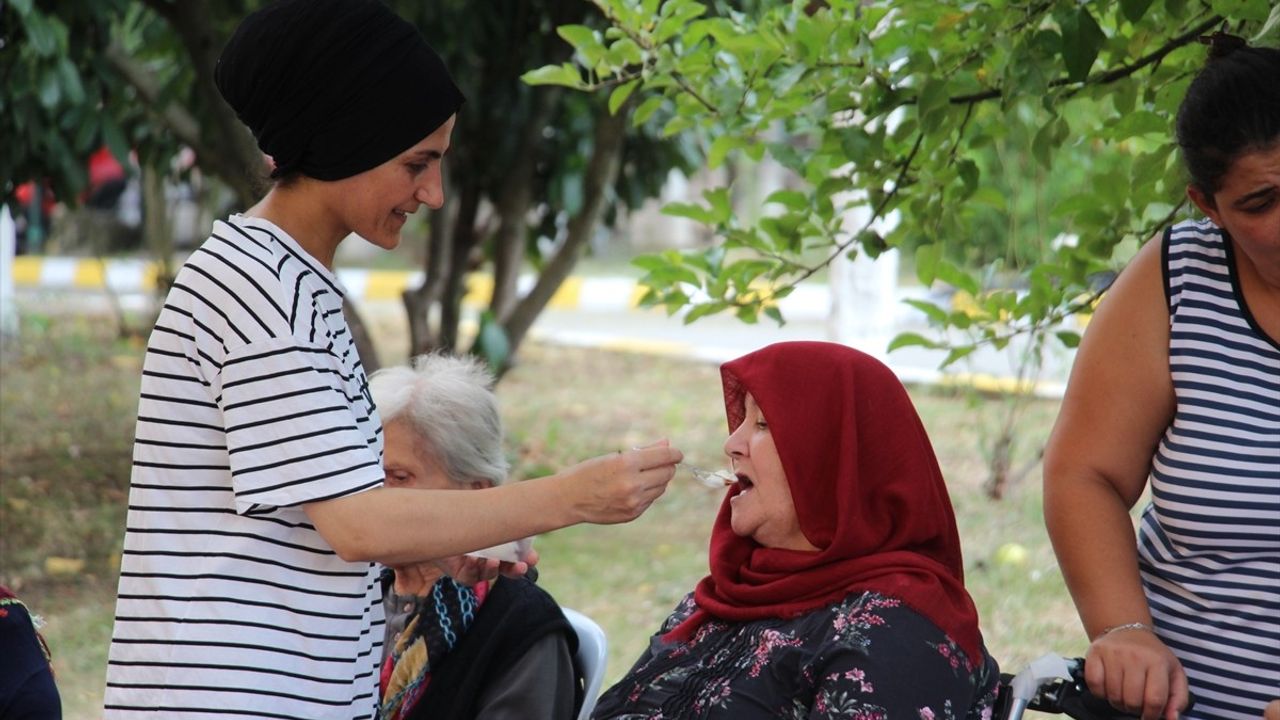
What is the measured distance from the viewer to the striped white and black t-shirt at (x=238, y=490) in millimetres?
1972

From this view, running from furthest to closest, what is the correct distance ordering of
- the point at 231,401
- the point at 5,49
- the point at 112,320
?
1. the point at 112,320
2. the point at 5,49
3. the point at 231,401

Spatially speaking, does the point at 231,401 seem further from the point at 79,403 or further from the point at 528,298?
the point at 79,403

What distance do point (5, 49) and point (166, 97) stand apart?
27.2 inches

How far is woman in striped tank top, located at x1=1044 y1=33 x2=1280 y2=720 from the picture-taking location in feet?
7.18

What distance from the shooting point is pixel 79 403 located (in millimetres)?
9398

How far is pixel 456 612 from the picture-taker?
279 cm

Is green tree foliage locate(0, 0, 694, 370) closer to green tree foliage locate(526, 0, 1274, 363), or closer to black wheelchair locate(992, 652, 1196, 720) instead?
green tree foliage locate(526, 0, 1274, 363)

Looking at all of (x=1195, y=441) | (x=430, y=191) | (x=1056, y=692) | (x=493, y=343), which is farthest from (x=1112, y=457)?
(x=493, y=343)

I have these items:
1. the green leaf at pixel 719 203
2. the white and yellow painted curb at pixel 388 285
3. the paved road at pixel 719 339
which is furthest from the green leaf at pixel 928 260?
the white and yellow painted curb at pixel 388 285

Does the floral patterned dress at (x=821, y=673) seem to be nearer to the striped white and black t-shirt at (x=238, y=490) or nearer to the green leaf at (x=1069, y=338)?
the striped white and black t-shirt at (x=238, y=490)

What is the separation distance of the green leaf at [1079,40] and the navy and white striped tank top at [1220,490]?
0.63 m

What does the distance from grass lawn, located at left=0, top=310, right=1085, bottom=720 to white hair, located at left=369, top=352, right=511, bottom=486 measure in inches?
94.6

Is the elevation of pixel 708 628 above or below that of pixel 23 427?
above

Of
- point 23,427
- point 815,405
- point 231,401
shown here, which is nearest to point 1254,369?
point 815,405
